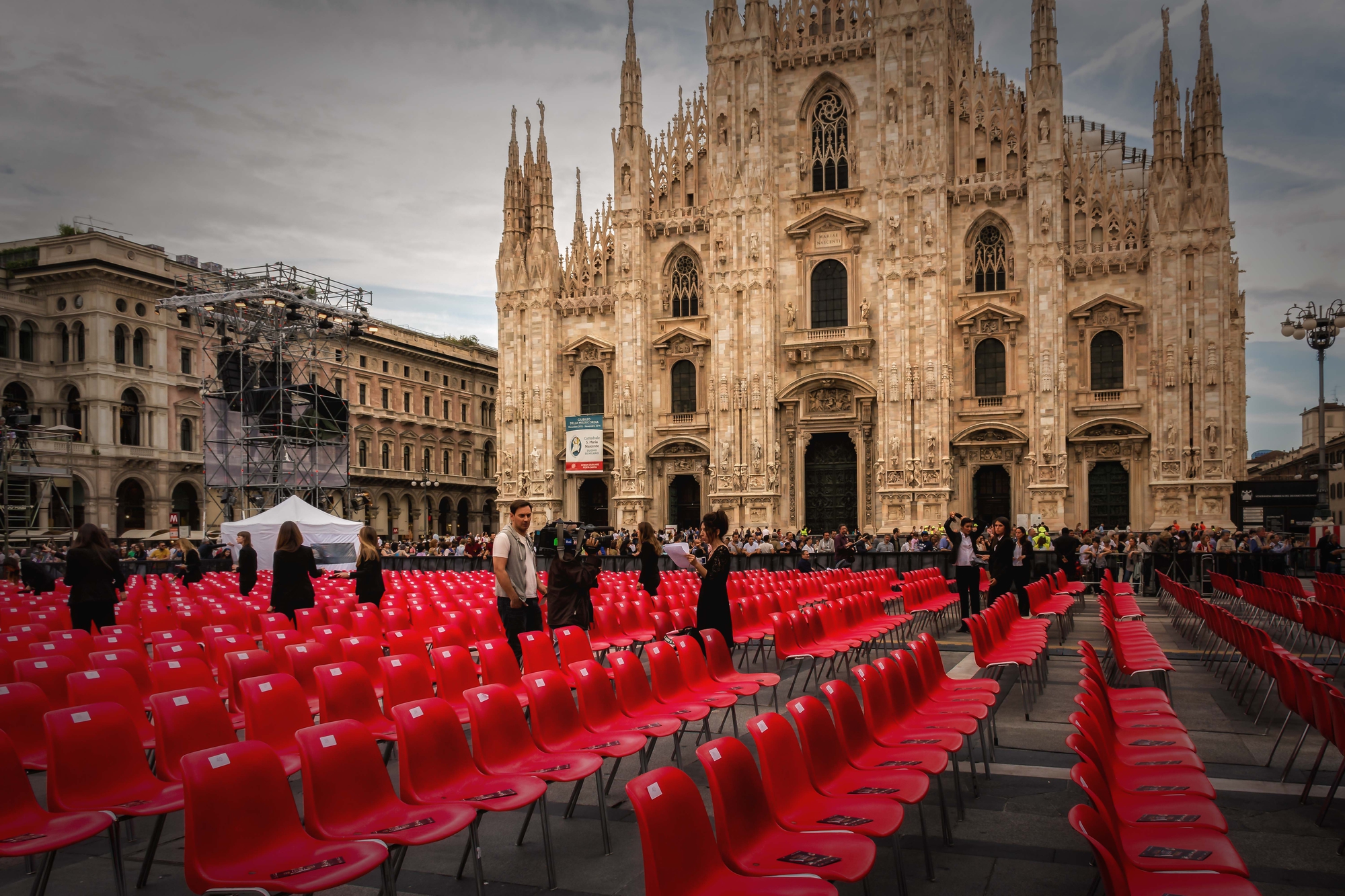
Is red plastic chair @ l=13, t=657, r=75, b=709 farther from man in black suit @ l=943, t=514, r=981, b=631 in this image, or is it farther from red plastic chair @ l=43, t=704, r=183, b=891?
man in black suit @ l=943, t=514, r=981, b=631

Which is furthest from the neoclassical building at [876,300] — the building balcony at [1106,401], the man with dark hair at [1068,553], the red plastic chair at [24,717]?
the red plastic chair at [24,717]

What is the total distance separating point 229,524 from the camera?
82.7 ft

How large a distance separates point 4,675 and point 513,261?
1334 inches

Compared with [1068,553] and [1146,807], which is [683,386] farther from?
[1146,807]

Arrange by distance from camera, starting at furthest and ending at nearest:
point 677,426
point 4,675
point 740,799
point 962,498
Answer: point 677,426, point 962,498, point 4,675, point 740,799

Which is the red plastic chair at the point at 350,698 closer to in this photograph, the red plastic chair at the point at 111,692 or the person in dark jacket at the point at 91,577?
the red plastic chair at the point at 111,692

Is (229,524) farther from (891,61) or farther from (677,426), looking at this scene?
(891,61)

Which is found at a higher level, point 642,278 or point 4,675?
point 642,278

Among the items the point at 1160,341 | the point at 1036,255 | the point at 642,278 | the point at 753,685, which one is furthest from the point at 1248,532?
the point at 753,685

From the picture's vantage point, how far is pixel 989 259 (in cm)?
3391

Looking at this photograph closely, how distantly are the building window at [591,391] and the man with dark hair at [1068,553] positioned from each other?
23311mm

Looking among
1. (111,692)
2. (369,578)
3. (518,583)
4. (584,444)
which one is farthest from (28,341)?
(111,692)

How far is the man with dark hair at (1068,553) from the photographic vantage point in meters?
18.1

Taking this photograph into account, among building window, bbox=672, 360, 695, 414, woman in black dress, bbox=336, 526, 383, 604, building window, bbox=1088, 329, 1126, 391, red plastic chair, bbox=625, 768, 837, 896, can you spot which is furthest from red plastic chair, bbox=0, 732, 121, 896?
building window, bbox=672, 360, 695, 414
